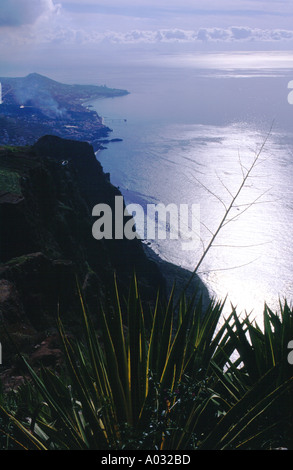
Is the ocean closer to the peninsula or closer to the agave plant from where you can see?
the agave plant

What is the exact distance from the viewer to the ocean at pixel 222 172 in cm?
3766

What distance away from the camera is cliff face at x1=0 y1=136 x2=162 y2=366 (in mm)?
10984

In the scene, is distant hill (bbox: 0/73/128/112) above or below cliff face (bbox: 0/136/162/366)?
above

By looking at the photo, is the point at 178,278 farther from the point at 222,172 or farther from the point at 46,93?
the point at 46,93

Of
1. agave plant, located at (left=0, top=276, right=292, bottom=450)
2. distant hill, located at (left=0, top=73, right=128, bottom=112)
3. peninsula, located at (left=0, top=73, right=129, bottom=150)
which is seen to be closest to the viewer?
agave plant, located at (left=0, top=276, right=292, bottom=450)

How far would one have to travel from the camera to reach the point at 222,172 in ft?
206

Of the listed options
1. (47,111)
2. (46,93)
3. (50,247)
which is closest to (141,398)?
(50,247)

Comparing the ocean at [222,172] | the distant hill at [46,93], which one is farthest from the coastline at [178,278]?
the distant hill at [46,93]

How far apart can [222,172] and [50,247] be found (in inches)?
1896

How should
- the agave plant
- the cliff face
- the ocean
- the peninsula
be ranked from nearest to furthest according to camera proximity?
the agave plant, the cliff face, the ocean, the peninsula

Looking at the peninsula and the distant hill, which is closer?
the peninsula

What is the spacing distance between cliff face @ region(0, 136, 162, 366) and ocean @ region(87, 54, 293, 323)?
5074mm

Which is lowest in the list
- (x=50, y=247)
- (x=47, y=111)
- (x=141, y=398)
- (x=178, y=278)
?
(x=178, y=278)

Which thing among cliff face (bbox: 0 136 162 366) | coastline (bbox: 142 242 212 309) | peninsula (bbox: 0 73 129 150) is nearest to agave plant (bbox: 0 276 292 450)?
cliff face (bbox: 0 136 162 366)
